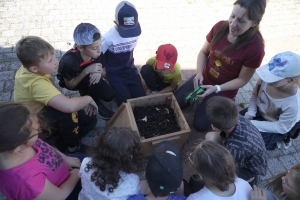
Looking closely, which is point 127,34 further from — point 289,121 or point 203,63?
point 289,121

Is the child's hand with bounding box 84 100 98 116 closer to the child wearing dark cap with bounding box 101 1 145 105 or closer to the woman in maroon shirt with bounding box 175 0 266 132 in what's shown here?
the child wearing dark cap with bounding box 101 1 145 105

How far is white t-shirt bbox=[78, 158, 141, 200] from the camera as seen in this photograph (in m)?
1.78

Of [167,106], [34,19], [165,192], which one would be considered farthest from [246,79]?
[34,19]

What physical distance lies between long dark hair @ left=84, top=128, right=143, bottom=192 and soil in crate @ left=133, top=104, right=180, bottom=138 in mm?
1034

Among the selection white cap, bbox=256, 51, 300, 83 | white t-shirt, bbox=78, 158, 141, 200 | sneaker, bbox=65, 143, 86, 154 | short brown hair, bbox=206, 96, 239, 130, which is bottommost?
sneaker, bbox=65, 143, 86, 154

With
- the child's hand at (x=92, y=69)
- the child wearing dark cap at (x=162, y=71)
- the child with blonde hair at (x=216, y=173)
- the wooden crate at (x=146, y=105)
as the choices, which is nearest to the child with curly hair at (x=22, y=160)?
the wooden crate at (x=146, y=105)

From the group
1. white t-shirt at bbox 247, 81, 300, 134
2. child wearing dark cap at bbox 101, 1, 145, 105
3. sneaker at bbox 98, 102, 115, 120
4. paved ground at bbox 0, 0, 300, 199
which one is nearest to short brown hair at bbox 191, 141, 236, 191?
white t-shirt at bbox 247, 81, 300, 134

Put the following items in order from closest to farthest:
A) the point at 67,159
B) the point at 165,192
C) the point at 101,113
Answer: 1. the point at 165,192
2. the point at 67,159
3. the point at 101,113

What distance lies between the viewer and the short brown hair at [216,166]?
1758 millimetres

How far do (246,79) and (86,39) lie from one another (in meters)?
2.06

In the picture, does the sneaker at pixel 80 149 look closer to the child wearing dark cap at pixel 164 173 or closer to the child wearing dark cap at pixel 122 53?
the child wearing dark cap at pixel 122 53

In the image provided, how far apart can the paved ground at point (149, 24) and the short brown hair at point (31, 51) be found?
1.41m

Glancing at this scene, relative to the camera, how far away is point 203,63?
11.7 ft

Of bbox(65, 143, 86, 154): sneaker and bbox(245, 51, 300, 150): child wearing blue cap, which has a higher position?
bbox(245, 51, 300, 150): child wearing blue cap
